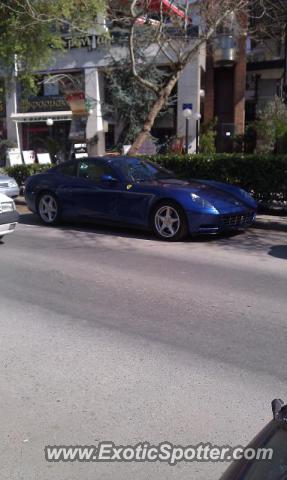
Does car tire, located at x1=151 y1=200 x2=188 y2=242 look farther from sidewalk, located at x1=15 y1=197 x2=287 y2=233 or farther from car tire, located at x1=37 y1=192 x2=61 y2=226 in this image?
car tire, located at x1=37 y1=192 x2=61 y2=226

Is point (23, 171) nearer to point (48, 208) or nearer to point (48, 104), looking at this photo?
point (48, 208)

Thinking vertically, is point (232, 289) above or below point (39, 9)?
below

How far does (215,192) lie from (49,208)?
3.56 metres

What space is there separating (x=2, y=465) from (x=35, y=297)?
10.3 ft

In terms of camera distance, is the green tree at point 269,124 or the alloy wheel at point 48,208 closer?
the alloy wheel at point 48,208

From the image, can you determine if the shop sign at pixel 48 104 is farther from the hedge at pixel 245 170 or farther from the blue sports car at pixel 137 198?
the blue sports car at pixel 137 198

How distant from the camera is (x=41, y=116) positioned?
30.0 meters

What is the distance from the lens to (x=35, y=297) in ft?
19.7

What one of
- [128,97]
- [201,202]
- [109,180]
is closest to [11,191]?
[109,180]

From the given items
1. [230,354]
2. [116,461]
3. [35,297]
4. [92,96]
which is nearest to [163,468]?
[116,461]

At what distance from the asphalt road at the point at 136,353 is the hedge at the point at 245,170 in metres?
3.64

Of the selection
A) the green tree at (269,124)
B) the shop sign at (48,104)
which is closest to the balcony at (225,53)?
the green tree at (269,124)

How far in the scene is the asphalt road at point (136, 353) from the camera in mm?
3203

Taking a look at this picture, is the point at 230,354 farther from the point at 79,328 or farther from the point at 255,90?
the point at 255,90
